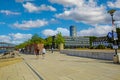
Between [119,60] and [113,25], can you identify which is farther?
[113,25]

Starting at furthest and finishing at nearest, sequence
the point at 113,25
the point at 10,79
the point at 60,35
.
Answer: the point at 60,35, the point at 113,25, the point at 10,79

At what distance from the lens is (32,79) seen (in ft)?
42.3

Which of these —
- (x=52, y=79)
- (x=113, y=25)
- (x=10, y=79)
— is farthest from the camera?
(x=113, y=25)

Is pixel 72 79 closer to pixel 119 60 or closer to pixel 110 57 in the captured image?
pixel 119 60

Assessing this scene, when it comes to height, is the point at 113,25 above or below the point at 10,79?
above

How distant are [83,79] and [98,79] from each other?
0.71 meters

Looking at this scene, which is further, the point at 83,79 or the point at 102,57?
the point at 102,57

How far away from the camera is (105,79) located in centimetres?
1118

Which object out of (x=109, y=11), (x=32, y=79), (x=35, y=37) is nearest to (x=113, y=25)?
(x=109, y=11)

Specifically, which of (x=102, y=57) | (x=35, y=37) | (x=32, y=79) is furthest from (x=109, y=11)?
(x=35, y=37)

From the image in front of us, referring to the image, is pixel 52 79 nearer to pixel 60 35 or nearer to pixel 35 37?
pixel 35 37

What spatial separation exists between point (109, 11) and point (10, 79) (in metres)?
13.8

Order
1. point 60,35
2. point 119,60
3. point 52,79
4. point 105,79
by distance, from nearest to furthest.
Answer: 1. point 105,79
2. point 52,79
3. point 119,60
4. point 60,35

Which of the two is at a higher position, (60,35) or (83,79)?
(60,35)
